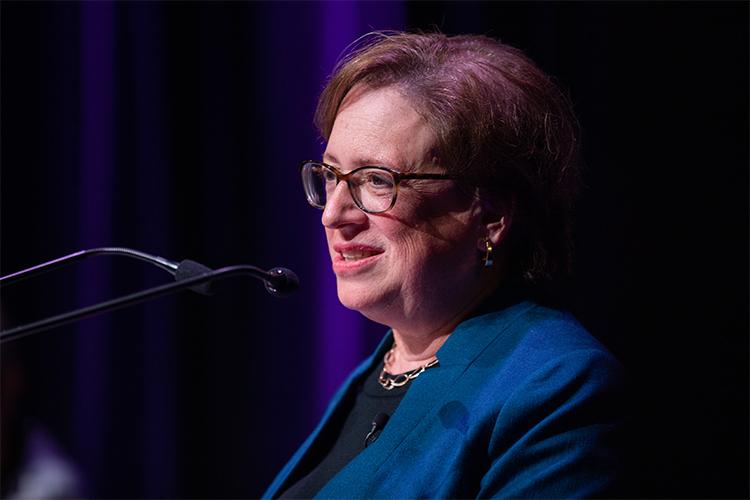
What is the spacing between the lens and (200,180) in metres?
2.96

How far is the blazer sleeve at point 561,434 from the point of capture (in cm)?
116

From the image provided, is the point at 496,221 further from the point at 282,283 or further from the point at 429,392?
the point at 282,283

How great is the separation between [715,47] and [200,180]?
178cm

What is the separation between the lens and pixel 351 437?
1.58 metres

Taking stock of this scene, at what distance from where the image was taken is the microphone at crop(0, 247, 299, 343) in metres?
0.95

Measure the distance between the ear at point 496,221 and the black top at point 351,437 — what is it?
1.08 feet

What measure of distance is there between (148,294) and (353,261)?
2.02 feet

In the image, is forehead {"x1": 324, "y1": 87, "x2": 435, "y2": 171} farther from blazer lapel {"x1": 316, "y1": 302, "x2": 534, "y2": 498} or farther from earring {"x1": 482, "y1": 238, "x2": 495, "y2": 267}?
blazer lapel {"x1": 316, "y1": 302, "x2": 534, "y2": 498}

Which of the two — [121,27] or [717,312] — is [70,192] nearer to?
[121,27]

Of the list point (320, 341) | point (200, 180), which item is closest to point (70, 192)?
point (200, 180)

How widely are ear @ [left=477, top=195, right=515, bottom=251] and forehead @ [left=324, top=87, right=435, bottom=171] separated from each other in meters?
0.16

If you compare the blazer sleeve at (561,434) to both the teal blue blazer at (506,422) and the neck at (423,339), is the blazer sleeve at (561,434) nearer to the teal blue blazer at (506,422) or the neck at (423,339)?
the teal blue blazer at (506,422)

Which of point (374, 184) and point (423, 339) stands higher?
point (374, 184)

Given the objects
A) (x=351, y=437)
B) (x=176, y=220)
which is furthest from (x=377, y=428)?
(x=176, y=220)
